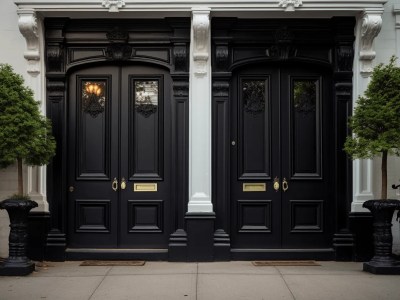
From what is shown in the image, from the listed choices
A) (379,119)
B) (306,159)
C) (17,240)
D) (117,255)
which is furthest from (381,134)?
(17,240)

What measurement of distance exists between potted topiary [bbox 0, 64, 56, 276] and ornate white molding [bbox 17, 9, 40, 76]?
0.90 metres

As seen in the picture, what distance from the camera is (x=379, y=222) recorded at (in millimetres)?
9047

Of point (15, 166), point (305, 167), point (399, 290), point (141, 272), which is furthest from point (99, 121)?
point (399, 290)

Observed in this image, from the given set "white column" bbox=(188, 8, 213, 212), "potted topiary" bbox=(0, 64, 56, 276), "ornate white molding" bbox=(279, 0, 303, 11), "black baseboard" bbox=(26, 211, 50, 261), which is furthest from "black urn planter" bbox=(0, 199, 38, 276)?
"ornate white molding" bbox=(279, 0, 303, 11)

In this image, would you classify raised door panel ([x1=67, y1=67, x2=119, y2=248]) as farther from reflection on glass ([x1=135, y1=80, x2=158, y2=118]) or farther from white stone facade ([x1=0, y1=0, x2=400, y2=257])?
white stone facade ([x1=0, y1=0, x2=400, y2=257])

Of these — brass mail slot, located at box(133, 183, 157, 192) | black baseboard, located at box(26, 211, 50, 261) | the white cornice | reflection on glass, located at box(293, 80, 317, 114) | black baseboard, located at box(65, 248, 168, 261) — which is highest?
the white cornice

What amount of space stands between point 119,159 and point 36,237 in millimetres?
1950

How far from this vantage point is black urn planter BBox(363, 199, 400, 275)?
8875 mm

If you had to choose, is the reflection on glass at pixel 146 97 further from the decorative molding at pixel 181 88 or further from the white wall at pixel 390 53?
the white wall at pixel 390 53

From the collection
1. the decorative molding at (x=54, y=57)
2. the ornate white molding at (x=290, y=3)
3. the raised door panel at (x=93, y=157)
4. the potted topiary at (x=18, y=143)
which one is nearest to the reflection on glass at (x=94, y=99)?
the raised door panel at (x=93, y=157)

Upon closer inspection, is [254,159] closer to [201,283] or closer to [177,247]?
[177,247]

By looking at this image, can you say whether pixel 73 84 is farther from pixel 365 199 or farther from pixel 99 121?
pixel 365 199

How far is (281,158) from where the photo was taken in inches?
408

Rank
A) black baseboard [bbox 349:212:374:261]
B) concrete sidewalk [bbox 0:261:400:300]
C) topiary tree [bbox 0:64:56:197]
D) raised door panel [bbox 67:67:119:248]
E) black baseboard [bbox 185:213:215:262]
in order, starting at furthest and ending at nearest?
raised door panel [bbox 67:67:119:248] → black baseboard [bbox 349:212:374:261] → black baseboard [bbox 185:213:215:262] → topiary tree [bbox 0:64:56:197] → concrete sidewalk [bbox 0:261:400:300]
